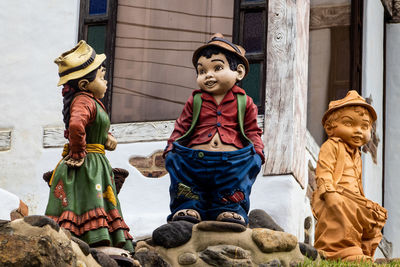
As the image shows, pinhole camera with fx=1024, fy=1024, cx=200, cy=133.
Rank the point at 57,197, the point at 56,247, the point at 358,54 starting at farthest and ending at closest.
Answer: the point at 358,54 < the point at 57,197 < the point at 56,247

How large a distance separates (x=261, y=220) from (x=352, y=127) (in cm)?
130

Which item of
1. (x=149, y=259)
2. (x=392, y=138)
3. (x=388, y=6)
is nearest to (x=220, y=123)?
(x=149, y=259)

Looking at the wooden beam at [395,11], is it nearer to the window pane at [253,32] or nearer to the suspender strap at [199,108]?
the window pane at [253,32]

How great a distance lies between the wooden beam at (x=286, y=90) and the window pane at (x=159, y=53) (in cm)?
62

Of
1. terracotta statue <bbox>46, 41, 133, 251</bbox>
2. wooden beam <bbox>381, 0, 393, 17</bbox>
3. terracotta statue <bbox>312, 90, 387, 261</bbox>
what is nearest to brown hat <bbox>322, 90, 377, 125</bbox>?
terracotta statue <bbox>312, 90, 387, 261</bbox>

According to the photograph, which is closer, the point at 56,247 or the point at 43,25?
the point at 56,247

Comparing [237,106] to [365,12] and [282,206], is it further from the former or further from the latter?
[365,12]

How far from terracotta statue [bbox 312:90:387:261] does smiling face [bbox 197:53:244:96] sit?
59.7 inches

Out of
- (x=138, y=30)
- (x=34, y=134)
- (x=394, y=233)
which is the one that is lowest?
(x=394, y=233)

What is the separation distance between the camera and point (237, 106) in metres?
8.74

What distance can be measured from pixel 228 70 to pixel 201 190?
1069 millimetres

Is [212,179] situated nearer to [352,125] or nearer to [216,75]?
[216,75]

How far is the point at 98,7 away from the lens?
41.7ft

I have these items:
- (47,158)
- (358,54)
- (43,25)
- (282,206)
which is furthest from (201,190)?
(358,54)
